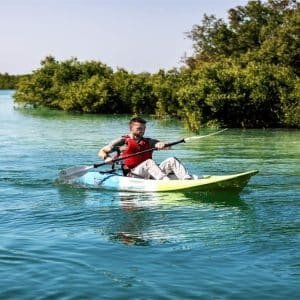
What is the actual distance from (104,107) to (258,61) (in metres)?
15.7

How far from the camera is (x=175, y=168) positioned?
1227cm

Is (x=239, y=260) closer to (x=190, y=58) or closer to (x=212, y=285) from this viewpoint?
(x=212, y=285)

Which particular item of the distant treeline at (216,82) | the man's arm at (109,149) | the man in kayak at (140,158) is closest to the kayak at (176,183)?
the man in kayak at (140,158)

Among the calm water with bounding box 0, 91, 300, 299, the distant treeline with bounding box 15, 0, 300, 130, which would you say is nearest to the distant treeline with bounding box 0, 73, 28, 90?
the distant treeline with bounding box 15, 0, 300, 130

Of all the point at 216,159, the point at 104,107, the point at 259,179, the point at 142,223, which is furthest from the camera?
the point at 104,107

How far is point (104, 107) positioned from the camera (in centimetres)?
4884

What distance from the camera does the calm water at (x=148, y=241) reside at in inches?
261

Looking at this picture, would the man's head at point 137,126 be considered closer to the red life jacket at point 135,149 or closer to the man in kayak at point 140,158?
the man in kayak at point 140,158

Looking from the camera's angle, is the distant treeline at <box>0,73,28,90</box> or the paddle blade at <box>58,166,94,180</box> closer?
the paddle blade at <box>58,166,94,180</box>

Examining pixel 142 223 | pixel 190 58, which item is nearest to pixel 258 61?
pixel 190 58

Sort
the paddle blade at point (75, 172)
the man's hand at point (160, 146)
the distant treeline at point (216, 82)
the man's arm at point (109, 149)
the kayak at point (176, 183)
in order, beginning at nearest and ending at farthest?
1. the kayak at point (176, 183)
2. the man's hand at point (160, 146)
3. the man's arm at point (109, 149)
4. the paddle blade at point (75, 172)
5. the distant treeline at point (216, 82)

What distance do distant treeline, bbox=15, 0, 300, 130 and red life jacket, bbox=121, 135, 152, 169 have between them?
53.8 feet

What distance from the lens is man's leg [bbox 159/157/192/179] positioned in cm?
1214

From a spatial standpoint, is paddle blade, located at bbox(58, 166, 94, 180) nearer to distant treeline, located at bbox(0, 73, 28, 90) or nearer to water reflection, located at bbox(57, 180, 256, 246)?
water reflection, located at bbox(57, 180, 256, 246)
